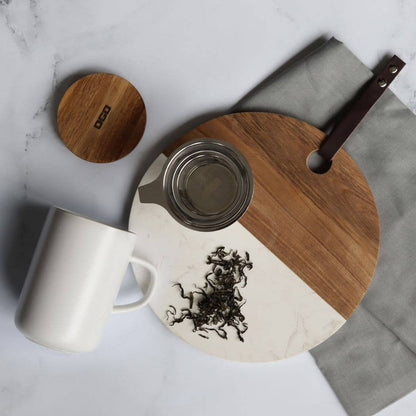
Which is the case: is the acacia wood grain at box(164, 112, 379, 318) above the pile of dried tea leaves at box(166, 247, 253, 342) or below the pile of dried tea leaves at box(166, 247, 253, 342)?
above

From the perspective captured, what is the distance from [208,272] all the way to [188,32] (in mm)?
491

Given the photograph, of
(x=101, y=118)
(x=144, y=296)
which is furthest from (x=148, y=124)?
(x=144, y=296)

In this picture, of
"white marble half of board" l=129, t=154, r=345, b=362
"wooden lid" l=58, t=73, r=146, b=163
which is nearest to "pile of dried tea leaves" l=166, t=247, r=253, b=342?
"white marble half of board" l=129, t=154, r=345, b=362

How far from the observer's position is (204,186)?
0.94m

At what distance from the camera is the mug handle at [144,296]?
2.94ft

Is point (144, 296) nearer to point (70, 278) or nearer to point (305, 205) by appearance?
point (70, 278)

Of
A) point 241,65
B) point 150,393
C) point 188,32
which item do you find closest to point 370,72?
point 241,65

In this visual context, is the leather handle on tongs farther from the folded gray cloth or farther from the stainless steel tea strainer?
the stainless steel tea strainer

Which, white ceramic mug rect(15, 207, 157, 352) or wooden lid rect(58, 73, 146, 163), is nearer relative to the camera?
white ceramic mug rect(15, 207, 157, 352)

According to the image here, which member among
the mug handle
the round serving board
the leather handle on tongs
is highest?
the leather handle on tongs

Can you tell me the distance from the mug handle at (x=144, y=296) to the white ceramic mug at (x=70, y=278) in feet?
0.16

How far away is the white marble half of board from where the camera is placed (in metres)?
0.94

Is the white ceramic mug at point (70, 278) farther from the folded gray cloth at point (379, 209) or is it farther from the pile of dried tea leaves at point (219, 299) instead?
the folded gray cloth at point (379, 209)

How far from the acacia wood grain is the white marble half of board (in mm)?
34
